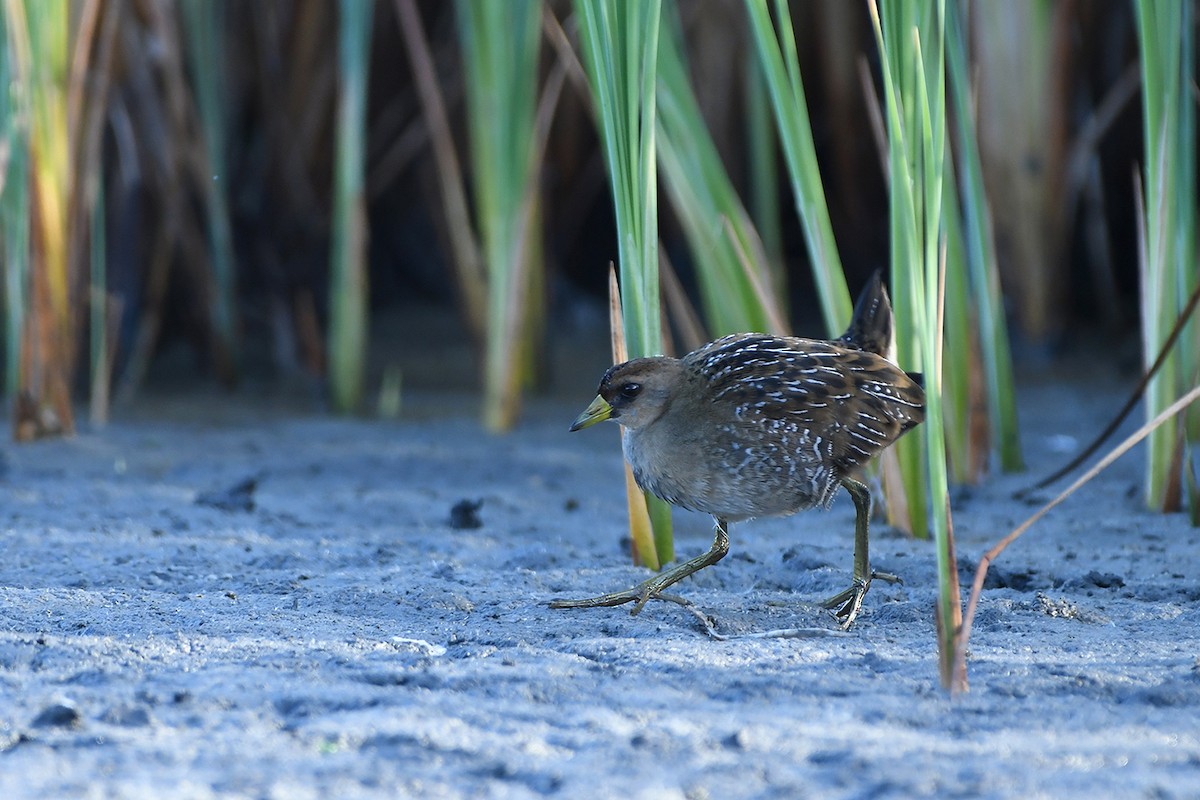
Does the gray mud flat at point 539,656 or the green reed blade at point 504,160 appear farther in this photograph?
the green reed blade at point 504,160

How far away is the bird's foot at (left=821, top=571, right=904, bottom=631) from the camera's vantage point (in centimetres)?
252

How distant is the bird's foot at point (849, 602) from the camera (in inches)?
99.3

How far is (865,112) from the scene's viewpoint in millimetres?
5727

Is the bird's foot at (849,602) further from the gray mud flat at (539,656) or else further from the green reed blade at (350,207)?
the green reed blade at (350,207)

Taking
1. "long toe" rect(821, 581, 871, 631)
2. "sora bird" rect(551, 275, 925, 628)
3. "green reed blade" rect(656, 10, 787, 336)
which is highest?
"green reed blade" rect(656, 10, 787, 336)

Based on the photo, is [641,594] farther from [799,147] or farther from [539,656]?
[799,147]

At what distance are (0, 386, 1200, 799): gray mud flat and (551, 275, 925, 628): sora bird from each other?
169 mm

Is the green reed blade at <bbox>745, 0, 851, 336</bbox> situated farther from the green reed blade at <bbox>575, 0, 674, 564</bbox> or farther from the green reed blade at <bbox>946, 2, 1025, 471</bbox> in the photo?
the green reed blade at <bbox>946, 2, 1025, 471</bbox>

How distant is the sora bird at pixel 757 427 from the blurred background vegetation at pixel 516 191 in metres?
0.17

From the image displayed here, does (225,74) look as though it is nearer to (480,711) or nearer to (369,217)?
(369,217)

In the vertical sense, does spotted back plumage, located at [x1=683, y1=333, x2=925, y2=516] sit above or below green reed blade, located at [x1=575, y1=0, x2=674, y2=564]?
below

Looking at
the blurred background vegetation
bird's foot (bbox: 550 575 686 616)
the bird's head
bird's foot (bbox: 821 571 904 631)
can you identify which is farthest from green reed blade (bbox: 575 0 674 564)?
bird's foot (bbox: 821 571 904 631)

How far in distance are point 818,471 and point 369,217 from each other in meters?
4.01

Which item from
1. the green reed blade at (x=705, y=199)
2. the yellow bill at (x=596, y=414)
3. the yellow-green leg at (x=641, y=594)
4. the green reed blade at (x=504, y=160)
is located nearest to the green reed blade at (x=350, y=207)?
the green reed blade at (x=504, y=160)
